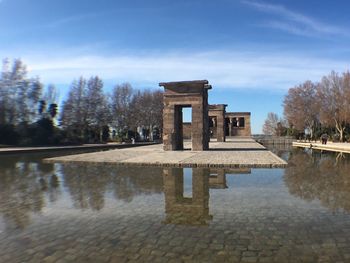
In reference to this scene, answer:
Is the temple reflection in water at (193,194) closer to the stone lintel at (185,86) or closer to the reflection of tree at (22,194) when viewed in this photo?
the reflection of tree at (22,194)

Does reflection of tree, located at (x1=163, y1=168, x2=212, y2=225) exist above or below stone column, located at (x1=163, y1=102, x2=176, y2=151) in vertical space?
below

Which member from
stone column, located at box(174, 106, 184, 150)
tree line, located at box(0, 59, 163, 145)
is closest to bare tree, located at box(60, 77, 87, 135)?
tree line, located at box(0, 59, 163, 145)

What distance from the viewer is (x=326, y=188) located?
948 centimetres

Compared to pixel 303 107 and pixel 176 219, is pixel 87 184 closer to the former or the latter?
pixel 176 219

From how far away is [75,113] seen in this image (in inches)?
1884

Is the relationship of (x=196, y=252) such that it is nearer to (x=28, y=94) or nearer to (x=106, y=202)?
(x=106, y=202)

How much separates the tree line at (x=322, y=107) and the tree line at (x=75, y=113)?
781 inches

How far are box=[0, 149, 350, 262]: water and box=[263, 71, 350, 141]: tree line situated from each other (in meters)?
37.9

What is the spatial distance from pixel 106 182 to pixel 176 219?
15.7ft

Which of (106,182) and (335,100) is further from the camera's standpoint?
(335,100)

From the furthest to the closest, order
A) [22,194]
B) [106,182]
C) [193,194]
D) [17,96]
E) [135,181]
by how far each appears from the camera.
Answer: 1. [17,96]
2. [135,181]
3. [106,182]
4. [22,194]
5. [193,194]

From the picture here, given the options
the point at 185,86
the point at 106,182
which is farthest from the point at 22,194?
the point at 185,86

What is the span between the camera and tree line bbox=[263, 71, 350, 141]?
4559 centimetres

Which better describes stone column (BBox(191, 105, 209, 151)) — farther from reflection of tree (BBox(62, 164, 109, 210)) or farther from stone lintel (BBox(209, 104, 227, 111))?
stone lintel (BBox(209, 104, 227, 111))
